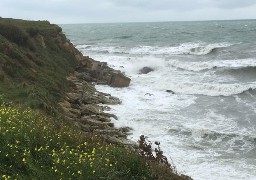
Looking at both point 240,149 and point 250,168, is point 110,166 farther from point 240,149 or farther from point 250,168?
point 240,149

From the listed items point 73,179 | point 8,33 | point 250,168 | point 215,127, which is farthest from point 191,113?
point 73,179

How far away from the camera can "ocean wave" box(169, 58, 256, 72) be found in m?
38.3

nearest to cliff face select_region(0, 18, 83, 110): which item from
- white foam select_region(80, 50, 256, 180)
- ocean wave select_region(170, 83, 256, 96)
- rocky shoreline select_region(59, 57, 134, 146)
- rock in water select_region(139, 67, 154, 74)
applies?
rocky shoreline select_region(59, 57, 134, 146)

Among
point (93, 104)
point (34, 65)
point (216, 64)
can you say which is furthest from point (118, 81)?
point (216, 64)

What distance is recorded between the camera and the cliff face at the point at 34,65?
15.3 meters

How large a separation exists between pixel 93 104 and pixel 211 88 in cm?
1093

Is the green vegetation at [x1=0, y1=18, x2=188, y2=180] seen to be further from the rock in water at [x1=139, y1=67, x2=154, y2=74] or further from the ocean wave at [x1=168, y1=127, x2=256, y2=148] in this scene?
the rock in water at [x1=139, y1=67, x2=154, y2=74]

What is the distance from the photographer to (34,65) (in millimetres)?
21641

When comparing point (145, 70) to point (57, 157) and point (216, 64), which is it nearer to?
point (216, 64)

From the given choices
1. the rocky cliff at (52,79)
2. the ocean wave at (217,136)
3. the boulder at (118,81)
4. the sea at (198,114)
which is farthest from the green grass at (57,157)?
the boulder at (118,81)

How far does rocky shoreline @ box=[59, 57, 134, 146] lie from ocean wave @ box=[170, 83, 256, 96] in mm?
4495

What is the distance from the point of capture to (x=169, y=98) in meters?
24.8

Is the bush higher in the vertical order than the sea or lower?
higher

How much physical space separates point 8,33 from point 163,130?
13.8 meters
